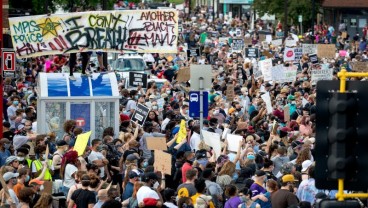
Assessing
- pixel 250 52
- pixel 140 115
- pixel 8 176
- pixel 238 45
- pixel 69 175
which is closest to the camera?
pixel 8 176

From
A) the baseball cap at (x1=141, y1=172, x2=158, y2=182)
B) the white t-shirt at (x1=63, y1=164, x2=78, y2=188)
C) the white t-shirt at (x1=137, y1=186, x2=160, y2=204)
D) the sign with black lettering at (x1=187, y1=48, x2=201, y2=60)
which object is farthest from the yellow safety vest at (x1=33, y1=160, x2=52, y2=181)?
the sign with black lettering at (x1=187, y1=48, x2=201, y2=60)

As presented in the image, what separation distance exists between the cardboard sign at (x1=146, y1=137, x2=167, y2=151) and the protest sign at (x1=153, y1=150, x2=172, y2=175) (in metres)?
2.34

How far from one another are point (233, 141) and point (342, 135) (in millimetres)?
11145

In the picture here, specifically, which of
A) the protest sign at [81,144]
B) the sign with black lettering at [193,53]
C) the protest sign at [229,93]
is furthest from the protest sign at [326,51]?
the protest sign at [81,144]

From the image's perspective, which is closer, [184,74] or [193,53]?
[184,74]

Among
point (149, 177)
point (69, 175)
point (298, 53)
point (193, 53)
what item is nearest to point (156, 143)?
point (69, 175)

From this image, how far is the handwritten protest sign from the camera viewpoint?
27422 millimetres

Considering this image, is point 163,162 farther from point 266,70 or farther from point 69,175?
point 266,70

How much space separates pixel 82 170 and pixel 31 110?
910cm

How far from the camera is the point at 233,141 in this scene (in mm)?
21344

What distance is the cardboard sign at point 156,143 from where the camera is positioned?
69.6 ft

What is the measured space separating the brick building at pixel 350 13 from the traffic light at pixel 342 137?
63.8 meters

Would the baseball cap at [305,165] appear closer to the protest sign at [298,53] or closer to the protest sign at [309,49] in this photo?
the protest sign at [298,53]

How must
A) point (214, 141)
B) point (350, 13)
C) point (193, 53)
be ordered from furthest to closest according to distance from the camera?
point (350, 13), point (193, 53), point (214, 141)
